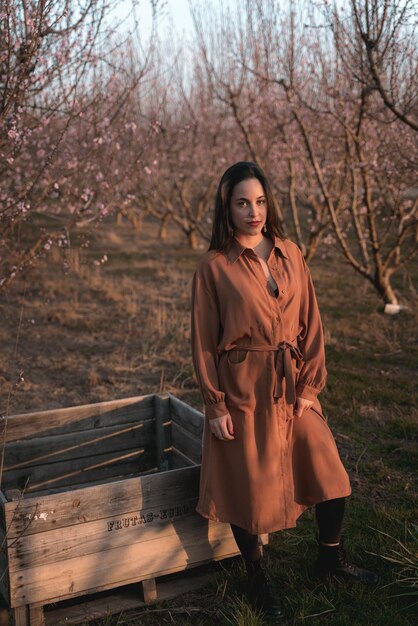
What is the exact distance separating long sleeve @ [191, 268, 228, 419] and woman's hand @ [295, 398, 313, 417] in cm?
28

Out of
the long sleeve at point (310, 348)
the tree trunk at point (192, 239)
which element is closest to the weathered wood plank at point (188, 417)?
the long sleeve at point (310, 348)

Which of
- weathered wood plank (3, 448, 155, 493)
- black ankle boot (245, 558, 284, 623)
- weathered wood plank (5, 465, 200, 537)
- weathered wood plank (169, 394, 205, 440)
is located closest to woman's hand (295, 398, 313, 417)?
weathered wood plank (5, 465, 200, 537)

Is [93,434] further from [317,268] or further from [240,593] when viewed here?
[317,268]

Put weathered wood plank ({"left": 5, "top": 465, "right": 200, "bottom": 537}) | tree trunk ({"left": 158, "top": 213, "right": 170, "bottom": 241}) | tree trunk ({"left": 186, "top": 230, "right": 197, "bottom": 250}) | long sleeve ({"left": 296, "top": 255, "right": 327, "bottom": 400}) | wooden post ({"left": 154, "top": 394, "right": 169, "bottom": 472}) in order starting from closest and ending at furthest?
1. weathered wood plank ({"left": 5, "top": 465, "right": 200, "bottom": 537})
2. long sleeve ({"left": 296, "top": 255, "right": 327, "bottom": 400})
3. wooden post ({"left": 154, "top": 394, "right": 169, "bottom": 472})
4. tree trunk ({"left": 186, "top": 230, "right": 197, "bottom": 250})
5. tree trunk ({"left": 158, "top": 213, "right": 170, "bottom": 241})

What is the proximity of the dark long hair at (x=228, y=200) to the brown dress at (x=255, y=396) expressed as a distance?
0.05 meters

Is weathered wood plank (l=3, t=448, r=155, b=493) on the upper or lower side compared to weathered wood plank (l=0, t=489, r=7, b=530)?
lower

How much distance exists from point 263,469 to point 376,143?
330 inches

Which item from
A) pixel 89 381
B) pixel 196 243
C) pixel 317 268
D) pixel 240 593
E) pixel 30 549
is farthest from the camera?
pixel 196 243

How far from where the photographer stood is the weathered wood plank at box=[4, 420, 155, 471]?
3.49 m

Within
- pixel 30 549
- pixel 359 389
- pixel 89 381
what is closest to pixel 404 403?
pixel 359 389

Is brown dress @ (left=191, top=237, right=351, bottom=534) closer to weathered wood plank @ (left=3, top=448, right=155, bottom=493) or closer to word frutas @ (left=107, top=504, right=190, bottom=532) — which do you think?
word frutas @ (left=107, top=504, right=190, bottom=532)

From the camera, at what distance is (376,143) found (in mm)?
10039

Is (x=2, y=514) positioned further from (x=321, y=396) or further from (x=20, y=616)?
(x=321, y=396)

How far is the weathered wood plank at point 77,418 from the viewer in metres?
3.47
